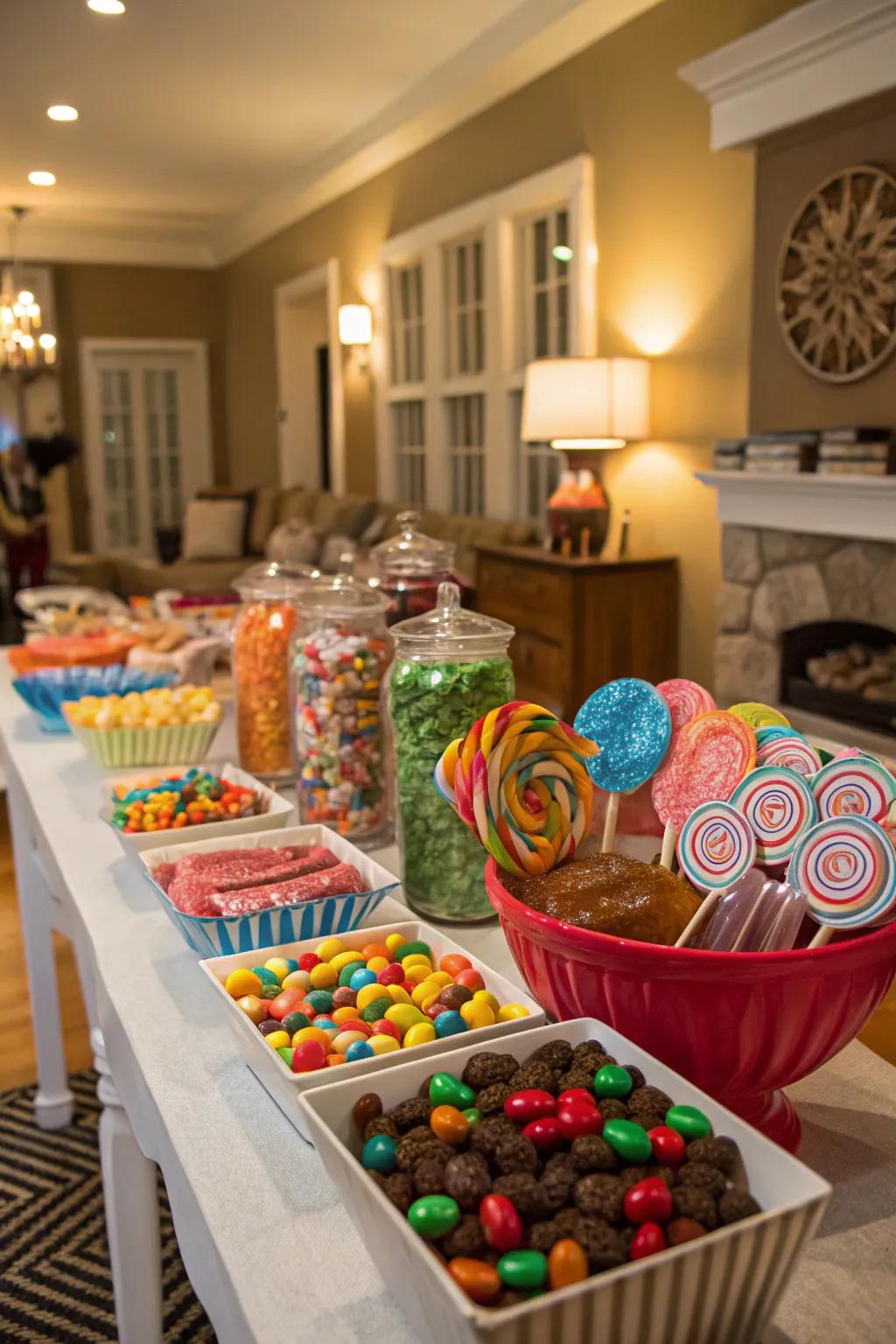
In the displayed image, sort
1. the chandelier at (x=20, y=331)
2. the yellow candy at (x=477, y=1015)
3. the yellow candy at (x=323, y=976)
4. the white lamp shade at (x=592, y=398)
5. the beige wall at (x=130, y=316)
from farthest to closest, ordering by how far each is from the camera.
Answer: the beige wall at (x=130, y=316) → the chandelier at (x=20, y=331) → the white lamp shade at (x=592, y=398) → the yellow candy at (x=323, y=976) → the yellow candy at (x=477, y=1015)

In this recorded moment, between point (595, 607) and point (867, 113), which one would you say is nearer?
point (867, 113)

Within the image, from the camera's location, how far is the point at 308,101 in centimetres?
609

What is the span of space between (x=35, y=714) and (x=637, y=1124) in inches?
70.5

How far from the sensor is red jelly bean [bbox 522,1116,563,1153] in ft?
2.21

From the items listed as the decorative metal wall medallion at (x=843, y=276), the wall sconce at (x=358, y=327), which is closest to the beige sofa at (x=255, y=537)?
the wall sconce at (x=358, y=327)

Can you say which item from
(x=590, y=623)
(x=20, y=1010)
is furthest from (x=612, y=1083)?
(x=590, y=623)

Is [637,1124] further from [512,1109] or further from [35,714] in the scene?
[35,714]

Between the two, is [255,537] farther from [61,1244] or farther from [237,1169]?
[237,1169]

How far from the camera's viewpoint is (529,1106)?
0.70 m

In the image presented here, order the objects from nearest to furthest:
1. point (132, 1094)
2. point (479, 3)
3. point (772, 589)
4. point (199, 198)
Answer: point (132, 1094) → point (772, 589) → point (479, 3) → point (199, 198)

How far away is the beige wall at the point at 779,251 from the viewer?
3.36 metres

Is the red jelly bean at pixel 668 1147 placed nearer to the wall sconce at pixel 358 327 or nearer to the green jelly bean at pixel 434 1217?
the green jelly bean at pixel 434 1217

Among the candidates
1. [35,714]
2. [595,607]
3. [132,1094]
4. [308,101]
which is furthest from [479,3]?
[132,1094]

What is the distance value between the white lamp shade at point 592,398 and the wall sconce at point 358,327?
296cm
